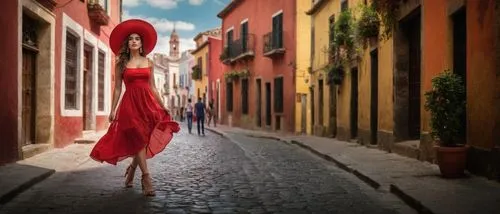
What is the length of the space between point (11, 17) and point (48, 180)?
3.14m

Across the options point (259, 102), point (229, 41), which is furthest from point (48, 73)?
point (229, 41)

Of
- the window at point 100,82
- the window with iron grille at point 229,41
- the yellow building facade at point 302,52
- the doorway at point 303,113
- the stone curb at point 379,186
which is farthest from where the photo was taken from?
the window with iron grille at point 229,41

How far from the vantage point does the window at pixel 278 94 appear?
1079 inches

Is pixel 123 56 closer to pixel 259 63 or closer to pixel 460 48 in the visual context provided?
pixel 460 48

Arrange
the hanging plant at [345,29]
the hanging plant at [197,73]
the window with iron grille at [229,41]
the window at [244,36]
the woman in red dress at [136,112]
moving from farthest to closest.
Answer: the hanging plant at [197,73] → the window with iron grille at [229,41] → the window at [244,36] → the hanging plant at [345,29] → the woman in red dress at [136,112]

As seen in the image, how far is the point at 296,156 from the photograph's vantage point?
13.2 metres

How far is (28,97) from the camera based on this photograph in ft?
40.5

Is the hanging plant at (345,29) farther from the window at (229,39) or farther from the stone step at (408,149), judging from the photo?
the window at (229,39)

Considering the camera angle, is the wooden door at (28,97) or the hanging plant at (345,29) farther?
the hanging plant at (345,29)

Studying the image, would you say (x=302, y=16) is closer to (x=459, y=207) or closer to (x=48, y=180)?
(x=48, y=180)

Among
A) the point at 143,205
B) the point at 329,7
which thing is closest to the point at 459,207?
the point at 143,205

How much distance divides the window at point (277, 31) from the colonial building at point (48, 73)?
9299mm

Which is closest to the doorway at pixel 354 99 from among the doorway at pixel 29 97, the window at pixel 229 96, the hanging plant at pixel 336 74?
the hanging plant at pixel 336 74

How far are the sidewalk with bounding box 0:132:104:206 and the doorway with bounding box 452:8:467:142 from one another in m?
6.14
